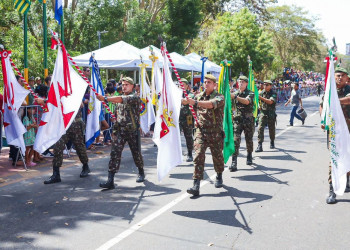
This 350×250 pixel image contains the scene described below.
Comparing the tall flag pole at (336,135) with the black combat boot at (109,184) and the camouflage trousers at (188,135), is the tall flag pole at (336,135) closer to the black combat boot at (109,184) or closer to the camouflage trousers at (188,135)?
the black combat boot at (109,184)

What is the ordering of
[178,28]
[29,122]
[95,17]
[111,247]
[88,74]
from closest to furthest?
1. [111,247]
2. [29,122]
3. [88,74]
4. [95,17]
5. [178,28]

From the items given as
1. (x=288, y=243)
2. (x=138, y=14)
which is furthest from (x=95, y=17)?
(x=288, y=243)

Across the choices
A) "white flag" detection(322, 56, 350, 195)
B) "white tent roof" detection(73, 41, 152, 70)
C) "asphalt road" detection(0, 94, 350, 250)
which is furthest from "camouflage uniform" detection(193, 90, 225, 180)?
"white tent roof" detection(73, 41, 152, 70)

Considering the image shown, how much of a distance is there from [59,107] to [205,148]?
8.92ft

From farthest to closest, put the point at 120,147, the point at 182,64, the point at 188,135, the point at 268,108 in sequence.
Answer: the point at 182,64, the point at 268,108, the point at 188,135, the point at 120,147

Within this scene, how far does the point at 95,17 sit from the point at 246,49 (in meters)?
11.6

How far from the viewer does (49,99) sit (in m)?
7.26

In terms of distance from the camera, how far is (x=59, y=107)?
723cm

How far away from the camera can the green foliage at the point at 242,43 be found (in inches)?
1204

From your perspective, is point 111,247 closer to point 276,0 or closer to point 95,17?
point 95,17

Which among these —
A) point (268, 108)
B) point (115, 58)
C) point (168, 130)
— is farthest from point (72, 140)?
point (115, 58)

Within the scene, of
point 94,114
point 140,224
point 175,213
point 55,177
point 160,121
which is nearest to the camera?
point 140,224

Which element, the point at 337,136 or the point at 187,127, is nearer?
the point at 337,136

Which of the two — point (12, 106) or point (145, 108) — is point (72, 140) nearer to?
point (12, 106)
